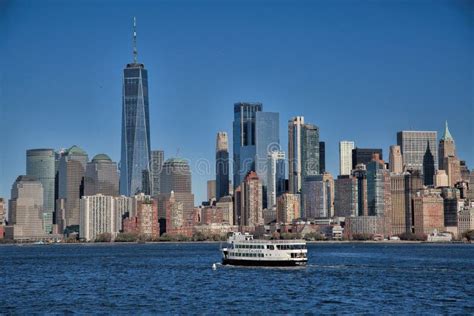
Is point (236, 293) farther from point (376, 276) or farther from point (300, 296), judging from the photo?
point (376, 276)

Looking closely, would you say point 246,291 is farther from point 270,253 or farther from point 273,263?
point 270,253

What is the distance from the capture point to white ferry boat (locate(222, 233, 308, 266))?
5030 inches

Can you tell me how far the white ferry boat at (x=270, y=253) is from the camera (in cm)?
12775

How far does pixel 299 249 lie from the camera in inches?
5064

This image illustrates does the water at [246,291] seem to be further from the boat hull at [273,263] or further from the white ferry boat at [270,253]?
the white ferry boat at [270,253]

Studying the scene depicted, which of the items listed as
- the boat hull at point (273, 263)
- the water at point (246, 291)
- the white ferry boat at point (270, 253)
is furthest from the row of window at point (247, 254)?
the water at point (246, 291)

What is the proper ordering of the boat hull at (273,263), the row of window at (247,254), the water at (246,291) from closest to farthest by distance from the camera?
1. the water at (246,291)
2. the boat hull at (273,263)
3. the row of window at (247,254)

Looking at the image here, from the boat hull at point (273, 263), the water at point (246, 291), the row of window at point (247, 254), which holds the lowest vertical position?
the water at point (246, 291)

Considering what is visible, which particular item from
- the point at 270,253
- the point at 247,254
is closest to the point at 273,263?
the point at 270,253

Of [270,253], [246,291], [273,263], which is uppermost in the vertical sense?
[270,253]

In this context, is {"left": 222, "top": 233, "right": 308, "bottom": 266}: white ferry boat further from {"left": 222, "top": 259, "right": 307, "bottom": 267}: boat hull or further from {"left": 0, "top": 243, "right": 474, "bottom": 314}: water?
{"left": 0, "top": 243, "right": 474, "bottom": 314}: water

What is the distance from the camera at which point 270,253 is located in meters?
128

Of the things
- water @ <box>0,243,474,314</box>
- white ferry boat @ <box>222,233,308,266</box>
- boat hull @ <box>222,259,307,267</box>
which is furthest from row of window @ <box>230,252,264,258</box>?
water @ <box>0,243,474,314</box>

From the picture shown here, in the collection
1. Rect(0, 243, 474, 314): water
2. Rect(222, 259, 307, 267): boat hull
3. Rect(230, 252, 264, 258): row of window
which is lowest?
Rect(0, 243, 474, 314): water
